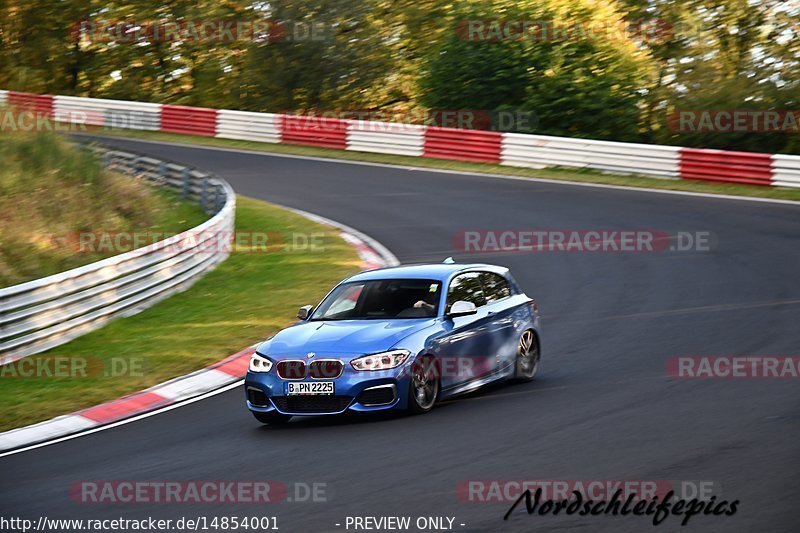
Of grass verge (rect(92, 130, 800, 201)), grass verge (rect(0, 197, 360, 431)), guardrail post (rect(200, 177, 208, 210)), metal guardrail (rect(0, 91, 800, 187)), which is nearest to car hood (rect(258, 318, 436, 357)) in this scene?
grass verge (rect(0, 197, 360, 431))

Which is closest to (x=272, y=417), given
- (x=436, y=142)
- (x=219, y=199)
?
(x=219, y=199)

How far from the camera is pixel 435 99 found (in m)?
37.8

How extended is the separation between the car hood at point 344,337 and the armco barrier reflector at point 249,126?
82.5 feet

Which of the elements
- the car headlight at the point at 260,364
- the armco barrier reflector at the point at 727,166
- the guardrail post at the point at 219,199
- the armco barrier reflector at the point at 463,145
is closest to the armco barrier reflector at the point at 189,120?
the armco barrier reflector at the point at 463,145

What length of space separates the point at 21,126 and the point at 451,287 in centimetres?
1649

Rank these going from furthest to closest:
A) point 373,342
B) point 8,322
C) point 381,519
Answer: point 8,322 → point 373,342 → point 381,519

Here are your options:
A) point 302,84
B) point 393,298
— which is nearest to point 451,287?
point 393,298

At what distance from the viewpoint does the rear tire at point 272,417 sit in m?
10.7

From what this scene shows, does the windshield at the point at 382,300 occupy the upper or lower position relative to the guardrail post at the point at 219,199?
upper

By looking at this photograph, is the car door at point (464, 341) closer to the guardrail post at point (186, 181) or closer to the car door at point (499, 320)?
the car door at point (499, 320)

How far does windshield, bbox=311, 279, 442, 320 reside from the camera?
1137 centimetres

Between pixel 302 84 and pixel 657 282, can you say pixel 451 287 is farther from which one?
pixel 302 84

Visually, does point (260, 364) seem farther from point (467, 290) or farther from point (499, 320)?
point (499, 320)

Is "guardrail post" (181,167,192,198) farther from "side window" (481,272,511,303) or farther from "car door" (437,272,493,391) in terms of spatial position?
"car door" (437,272,493,391)
